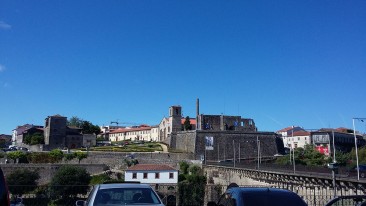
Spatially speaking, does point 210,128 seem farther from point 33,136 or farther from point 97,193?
point 97,193

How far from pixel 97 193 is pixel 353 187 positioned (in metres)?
26.9

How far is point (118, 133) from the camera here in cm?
14975

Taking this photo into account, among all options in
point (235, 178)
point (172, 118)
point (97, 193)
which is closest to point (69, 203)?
point (97, 193)

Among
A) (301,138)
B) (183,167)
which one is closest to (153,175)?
(183,167)

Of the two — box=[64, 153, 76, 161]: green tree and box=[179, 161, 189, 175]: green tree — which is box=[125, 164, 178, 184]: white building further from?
box=[64, 153, 76, 161]: green tree

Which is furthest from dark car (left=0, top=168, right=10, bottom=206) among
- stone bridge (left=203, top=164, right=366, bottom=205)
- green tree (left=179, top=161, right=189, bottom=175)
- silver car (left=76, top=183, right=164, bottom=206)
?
green tree (left=179, top=161, right=189, bottom=175)

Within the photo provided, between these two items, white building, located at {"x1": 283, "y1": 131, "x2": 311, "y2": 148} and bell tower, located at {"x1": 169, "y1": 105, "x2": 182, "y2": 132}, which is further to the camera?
white building, located at {"x1": 283, "y1": 131, "x2": 311, "y2": 148}

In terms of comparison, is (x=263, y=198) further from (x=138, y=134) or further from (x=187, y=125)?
(x=138, y=134)

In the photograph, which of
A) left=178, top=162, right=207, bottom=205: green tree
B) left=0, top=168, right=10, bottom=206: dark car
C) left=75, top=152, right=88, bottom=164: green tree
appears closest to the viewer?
left=0, top=168, right=10, bottom=206: dark car

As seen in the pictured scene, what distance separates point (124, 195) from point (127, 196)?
9 cm

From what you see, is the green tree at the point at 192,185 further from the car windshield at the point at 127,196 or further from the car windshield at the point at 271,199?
the car windshield at the point at 271,199

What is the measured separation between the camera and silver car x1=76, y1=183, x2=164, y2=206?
7.51 m

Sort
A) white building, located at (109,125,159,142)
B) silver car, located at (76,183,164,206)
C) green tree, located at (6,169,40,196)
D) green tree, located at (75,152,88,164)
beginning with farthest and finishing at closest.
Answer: white building, located at (109,125,159,142), green tree, located at (75,152,88,164), green tree, located at (6,169,40,196), silver car, located at (76,183,164,206)

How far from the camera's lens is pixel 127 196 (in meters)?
7.90
